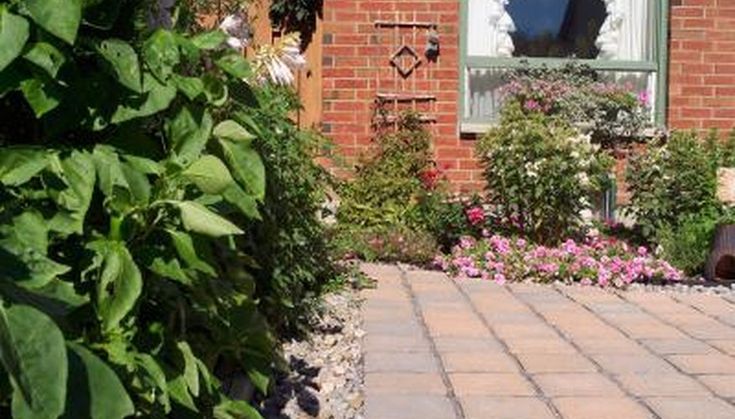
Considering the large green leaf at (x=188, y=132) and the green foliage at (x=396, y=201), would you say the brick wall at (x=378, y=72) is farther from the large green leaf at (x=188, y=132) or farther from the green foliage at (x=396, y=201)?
the large green leaf at (x=188, y=132)

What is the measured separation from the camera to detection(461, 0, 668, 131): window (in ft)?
27.5

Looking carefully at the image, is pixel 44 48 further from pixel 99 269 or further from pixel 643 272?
pixel 643 272

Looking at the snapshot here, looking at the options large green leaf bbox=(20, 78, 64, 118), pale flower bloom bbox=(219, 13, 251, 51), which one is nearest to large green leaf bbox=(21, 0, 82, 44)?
large green leaf bbox=(20, 78, 64, 118)

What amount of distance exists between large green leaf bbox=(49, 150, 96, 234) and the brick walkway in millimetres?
1977

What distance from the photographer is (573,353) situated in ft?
14.6

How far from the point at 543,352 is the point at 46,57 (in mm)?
3267

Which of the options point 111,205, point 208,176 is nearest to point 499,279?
point 208,176

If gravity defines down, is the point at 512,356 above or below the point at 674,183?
below

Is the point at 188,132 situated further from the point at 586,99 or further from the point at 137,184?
the point at 586,99

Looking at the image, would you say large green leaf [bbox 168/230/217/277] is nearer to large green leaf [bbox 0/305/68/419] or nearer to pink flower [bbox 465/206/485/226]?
large green leaf [bbox 0/305/68/419]

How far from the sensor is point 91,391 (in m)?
1.47

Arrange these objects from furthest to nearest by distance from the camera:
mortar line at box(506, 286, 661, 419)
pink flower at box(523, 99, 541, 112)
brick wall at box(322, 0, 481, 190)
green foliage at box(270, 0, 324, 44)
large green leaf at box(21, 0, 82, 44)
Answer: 1. green foliage at box(270, 0, 324, 44)
2. brick wall at box(322, 0, 481, 190)
3. pink flower at box(523, 99, 541, 112)
4. mortar line at box(506, 286, 661, 419)
5. large green leaf at box(21, 0, 82, 44)

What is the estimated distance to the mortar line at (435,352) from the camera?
360cm

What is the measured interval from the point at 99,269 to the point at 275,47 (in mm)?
2134
